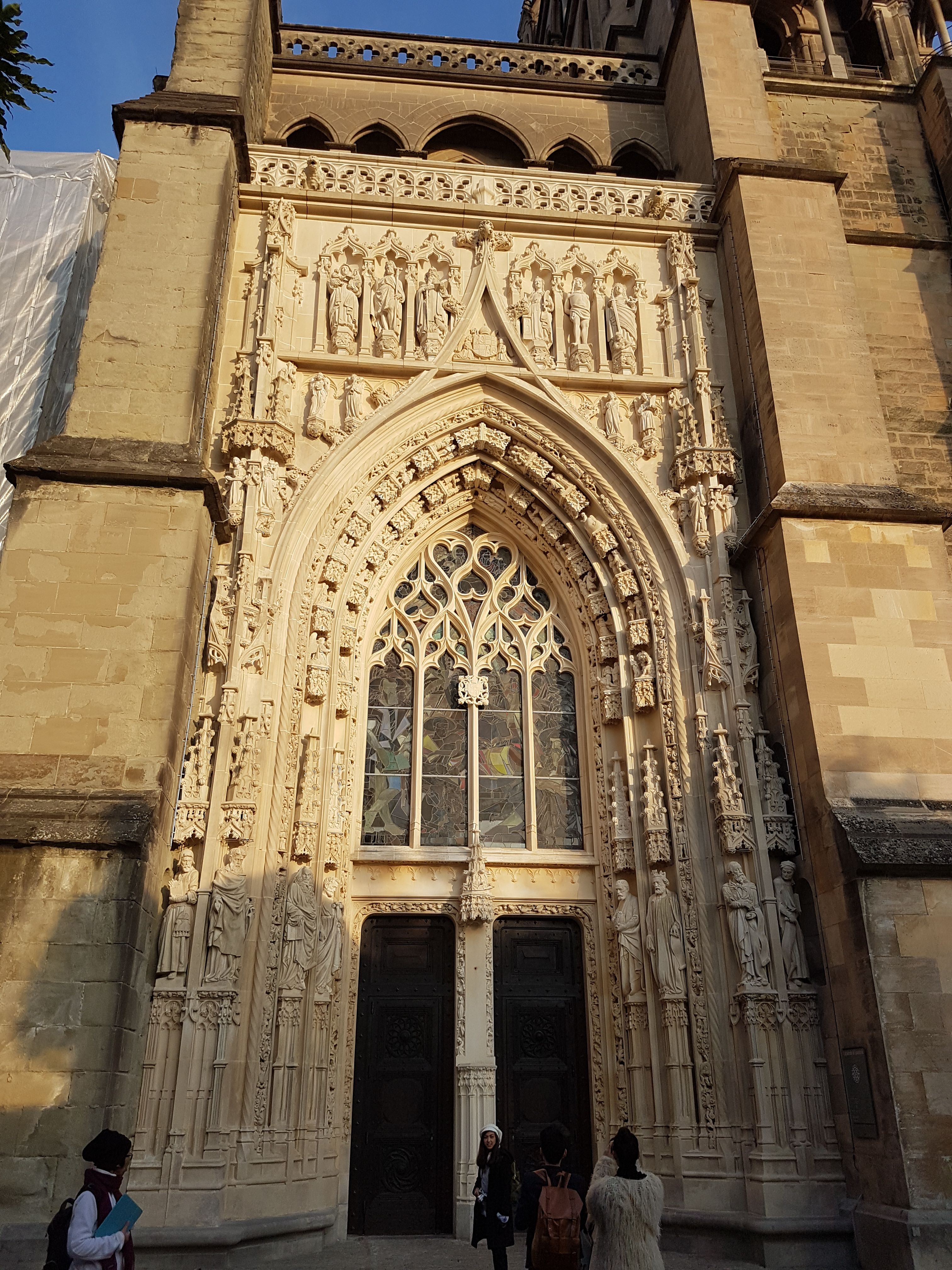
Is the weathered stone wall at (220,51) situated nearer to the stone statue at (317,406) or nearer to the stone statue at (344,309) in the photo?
the stone statue at (344,309)

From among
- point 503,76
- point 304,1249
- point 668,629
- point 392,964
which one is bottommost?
point 304,1249

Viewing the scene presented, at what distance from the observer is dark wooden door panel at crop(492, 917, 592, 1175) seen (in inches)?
354

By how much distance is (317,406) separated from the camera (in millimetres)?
10375

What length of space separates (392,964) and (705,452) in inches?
232

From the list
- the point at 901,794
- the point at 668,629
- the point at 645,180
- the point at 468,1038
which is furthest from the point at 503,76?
the point at 468,1038

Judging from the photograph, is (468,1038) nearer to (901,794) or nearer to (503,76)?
(901,794)

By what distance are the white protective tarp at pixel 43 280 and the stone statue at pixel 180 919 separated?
4.98 meters

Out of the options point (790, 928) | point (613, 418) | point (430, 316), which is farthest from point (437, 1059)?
point (430, 316)

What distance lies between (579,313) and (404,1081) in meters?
8.14

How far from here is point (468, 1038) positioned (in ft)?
29.4

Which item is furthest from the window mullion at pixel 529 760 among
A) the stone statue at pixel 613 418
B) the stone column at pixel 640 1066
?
the stone statue at pixel 613 418

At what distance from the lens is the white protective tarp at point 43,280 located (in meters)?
Result: 11.9

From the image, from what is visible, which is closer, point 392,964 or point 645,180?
point 392,964

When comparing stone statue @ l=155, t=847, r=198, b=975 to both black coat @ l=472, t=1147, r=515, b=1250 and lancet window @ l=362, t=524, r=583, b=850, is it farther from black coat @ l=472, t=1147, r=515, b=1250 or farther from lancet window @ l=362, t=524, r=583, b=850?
black coat @ l=472, t=1147, r=515, b=1250
